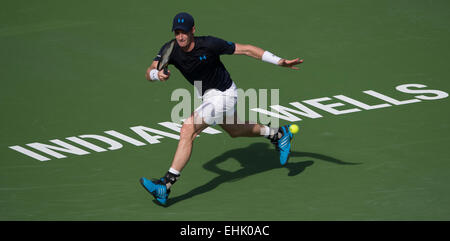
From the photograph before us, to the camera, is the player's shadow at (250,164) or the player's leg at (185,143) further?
the player's shadow at (250,164)

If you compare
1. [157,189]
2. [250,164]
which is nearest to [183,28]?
[157,189]

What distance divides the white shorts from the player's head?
84 cm

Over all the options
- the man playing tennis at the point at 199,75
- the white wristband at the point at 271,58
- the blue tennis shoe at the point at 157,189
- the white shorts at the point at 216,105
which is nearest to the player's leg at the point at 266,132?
the man playing tennis at the point at 199,75

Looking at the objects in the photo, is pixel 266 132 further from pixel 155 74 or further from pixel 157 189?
pixel 157 189

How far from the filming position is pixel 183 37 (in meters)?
11.0

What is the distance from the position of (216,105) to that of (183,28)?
3.89 ft

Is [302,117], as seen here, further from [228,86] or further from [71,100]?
[71,100]

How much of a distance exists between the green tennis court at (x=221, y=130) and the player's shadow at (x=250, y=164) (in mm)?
30

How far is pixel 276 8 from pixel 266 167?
766 centimetres

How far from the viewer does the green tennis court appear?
36.7 ft

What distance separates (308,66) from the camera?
16.5 m

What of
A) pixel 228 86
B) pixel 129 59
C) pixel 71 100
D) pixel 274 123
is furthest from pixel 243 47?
pixel 129 59

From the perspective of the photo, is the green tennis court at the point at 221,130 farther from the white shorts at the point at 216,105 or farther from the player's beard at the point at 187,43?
the player's beard at the point at 187,43

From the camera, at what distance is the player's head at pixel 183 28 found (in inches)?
429
